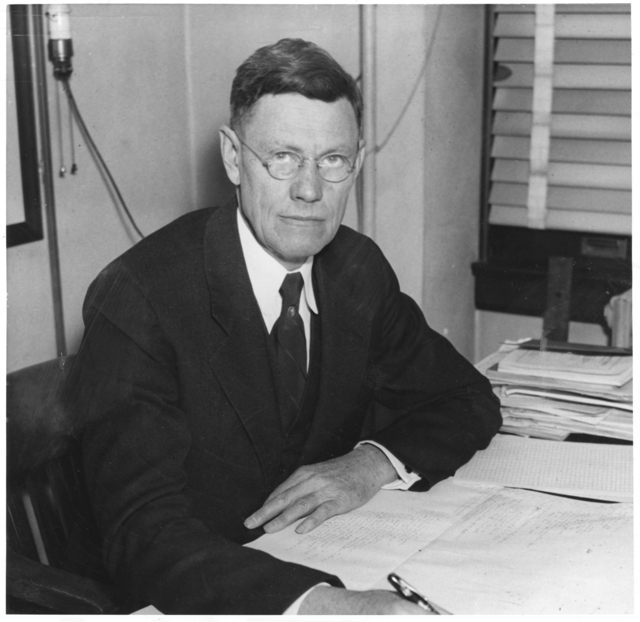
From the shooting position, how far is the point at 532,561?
106 cm

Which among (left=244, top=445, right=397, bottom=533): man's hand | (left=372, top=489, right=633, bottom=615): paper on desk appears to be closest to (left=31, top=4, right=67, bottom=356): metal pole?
(left=244, top=445, right=397, bottom=533): man's hand

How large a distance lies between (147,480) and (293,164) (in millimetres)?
602

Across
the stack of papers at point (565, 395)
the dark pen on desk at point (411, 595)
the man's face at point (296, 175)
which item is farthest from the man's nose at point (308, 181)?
the dark pen on desk at point (411, 595)

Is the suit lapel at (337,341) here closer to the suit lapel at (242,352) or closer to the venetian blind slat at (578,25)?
the suit lapel at (242,352)

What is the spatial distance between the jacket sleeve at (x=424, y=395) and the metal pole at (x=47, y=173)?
0.82m

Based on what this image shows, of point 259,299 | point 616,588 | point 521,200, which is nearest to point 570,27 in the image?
point 521,200

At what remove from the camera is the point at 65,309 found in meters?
2.00

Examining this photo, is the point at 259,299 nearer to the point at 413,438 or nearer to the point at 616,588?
the point at 413,438

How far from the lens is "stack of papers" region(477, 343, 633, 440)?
1563 millimetres

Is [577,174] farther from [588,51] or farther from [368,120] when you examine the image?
[368,120]

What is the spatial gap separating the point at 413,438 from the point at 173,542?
0.54 metres

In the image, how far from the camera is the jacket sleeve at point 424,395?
1.40m

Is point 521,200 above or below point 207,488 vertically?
above

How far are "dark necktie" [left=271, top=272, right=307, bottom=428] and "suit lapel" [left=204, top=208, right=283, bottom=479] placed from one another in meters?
0.07
